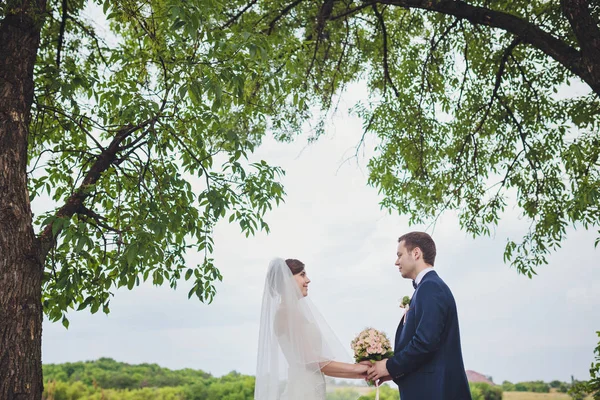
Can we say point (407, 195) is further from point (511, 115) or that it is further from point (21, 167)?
point (21, 167)

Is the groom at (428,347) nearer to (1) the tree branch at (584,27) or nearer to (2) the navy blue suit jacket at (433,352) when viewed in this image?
(2) the navy blue suit jacket at (433,352)

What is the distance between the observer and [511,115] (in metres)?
9.51

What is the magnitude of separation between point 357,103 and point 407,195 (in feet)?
6.20

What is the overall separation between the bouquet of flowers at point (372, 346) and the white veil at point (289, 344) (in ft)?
0.83

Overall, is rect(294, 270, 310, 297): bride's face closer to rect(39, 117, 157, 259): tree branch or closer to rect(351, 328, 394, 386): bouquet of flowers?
rect(351, 328, 394, 386): bouquet of flowers

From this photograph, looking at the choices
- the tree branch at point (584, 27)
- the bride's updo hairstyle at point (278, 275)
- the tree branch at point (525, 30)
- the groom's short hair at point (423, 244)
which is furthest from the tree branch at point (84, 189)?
the tree branch at point (584, 27)

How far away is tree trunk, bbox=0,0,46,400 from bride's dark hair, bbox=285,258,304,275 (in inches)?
86.8

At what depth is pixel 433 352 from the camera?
4090 millimetres

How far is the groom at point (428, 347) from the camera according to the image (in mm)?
Result: 4043

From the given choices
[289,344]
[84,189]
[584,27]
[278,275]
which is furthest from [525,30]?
[84,189]

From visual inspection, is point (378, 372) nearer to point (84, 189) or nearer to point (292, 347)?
point (292, 347)

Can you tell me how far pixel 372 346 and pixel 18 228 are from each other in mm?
3167

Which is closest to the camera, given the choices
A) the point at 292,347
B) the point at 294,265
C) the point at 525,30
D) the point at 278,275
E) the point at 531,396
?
the point at 292,347

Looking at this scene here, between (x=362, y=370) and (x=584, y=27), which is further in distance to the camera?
(x=584, y=27)
